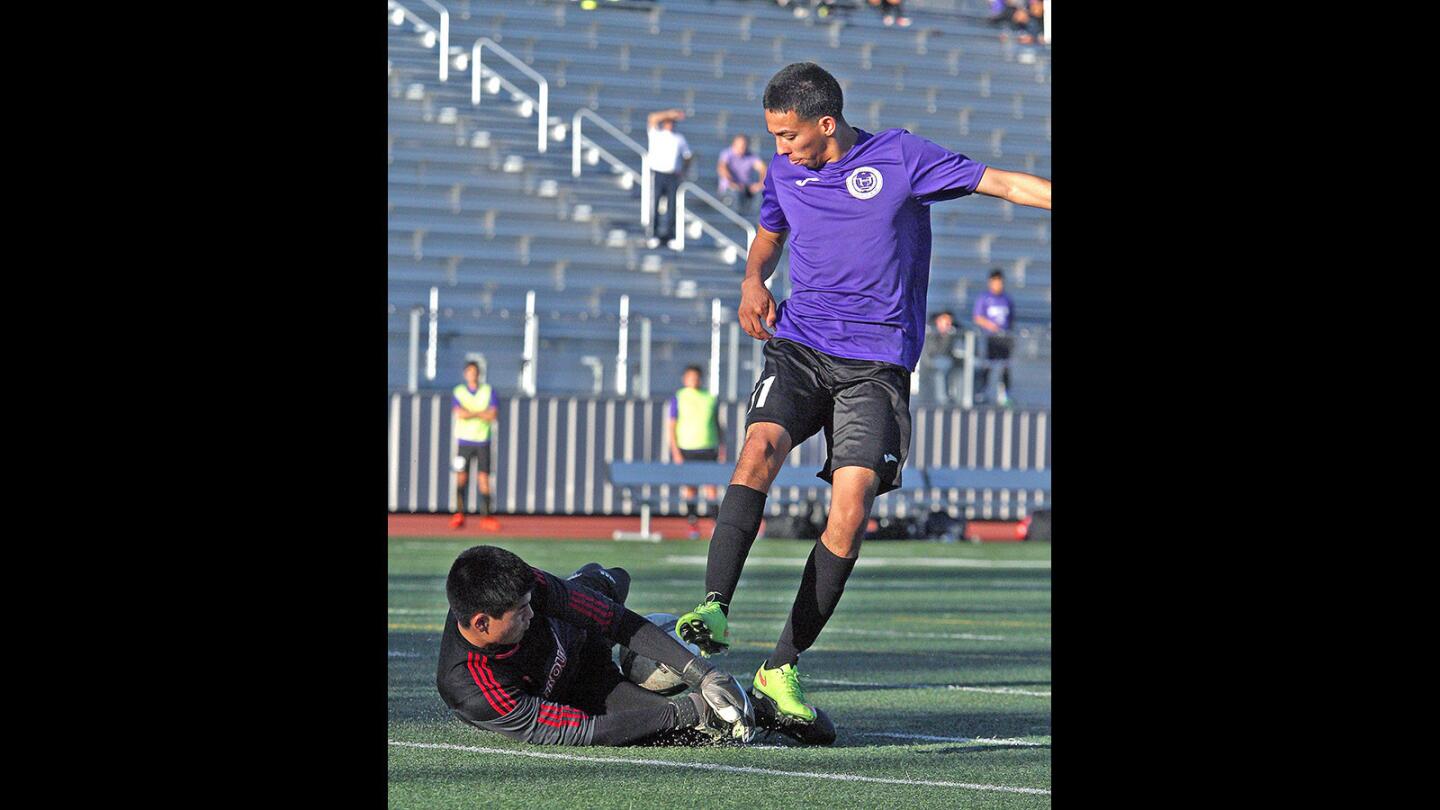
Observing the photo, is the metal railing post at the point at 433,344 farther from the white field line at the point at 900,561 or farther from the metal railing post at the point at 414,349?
the white field line at the point at 900,561

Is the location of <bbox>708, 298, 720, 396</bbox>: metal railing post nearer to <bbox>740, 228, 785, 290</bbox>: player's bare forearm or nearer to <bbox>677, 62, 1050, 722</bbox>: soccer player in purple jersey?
<bbox>740, 228, 785, 290</bbox>: player's bare forearm

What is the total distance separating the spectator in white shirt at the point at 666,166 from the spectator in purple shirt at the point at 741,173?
645mm

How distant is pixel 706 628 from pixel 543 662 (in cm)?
60

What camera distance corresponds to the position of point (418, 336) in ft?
76.3

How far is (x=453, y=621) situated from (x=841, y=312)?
1.72m

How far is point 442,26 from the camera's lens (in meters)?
29.0

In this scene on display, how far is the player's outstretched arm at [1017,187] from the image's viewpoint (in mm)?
5984

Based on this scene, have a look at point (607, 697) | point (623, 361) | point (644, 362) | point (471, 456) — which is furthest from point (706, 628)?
point (623, 361)

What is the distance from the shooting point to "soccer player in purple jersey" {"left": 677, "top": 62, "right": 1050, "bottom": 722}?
672cm
